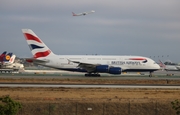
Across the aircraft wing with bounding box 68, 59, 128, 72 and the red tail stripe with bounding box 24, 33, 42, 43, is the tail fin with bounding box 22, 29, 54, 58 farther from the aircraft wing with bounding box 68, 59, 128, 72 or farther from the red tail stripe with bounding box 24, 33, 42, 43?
the aircraft wing with bounding box 68, 59, 128, 72

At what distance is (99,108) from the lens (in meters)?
26.9

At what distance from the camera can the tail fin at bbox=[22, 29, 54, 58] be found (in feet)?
207

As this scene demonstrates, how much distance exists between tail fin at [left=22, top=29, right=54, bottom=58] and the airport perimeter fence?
120 feet

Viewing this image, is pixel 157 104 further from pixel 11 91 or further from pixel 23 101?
pixel 11 91

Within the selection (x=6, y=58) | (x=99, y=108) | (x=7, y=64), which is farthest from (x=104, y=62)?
(x=6, y=58)

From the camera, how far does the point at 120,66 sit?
61656 millimetres

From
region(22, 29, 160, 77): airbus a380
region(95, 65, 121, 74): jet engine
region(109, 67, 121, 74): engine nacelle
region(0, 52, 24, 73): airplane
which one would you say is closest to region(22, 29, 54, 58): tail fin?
region(22, 29, 160, 77): airbus a380

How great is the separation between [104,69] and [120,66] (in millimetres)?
3251

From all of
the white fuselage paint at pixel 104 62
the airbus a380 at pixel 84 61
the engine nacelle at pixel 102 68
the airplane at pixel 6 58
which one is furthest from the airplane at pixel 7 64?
the engine nacelle at pixel 102 68

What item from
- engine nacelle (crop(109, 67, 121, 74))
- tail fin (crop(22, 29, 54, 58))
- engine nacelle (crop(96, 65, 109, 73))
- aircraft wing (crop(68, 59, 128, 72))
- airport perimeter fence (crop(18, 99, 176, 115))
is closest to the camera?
airport perimeter fence (crop(18, 99, 176, 115))

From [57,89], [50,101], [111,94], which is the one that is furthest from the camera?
[57,89]

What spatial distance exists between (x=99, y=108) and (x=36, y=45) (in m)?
38.5

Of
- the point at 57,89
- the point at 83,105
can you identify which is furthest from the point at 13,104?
the point at 57,89

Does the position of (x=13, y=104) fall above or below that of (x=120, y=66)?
below
